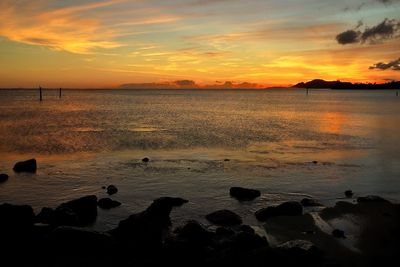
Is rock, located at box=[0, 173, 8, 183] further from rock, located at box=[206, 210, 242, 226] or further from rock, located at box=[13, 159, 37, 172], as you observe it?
rock, located at box=[206, 210, 242, 226]

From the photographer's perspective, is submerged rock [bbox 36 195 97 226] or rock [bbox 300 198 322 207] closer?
submerged rock [bbox 36 195 97 226]

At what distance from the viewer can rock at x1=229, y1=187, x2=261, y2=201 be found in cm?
2164

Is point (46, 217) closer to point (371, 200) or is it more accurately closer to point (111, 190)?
point (111, 190)

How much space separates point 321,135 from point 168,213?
36329mm

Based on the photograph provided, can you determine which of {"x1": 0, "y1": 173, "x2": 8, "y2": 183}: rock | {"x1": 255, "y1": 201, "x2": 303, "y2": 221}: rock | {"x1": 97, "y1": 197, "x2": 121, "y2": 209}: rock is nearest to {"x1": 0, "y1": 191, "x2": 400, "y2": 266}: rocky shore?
{"x1": 255, "y1": 201, "x2": 303, "y2": 221}: rock

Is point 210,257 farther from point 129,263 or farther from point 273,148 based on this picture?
point 273,148

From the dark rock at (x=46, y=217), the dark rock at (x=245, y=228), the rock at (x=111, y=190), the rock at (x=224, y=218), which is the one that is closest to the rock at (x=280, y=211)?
the rock at (x=224, y=218)

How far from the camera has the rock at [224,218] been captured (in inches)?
695

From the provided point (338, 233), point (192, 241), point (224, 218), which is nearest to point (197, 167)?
point (224, 218)

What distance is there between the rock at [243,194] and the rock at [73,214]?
708 centimetres

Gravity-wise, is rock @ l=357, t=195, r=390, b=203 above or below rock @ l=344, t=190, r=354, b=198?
above

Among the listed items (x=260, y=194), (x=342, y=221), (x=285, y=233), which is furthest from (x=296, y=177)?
(x=285, y=233)

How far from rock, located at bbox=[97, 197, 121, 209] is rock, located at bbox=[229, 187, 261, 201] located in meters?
5.84

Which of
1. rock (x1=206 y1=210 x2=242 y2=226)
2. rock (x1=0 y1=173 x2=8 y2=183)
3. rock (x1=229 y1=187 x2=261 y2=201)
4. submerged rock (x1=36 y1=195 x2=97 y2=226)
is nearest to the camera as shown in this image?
submerged rock (x1=36 y1=195 x2=97 y2=226)
